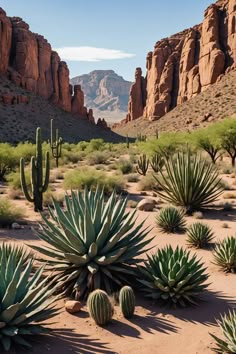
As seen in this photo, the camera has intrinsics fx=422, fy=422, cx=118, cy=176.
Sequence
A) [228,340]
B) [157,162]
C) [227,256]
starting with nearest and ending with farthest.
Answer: [228,340], [227,256], [157,162]

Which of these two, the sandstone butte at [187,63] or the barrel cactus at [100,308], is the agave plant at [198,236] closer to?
the barrel cactus at [100,308]

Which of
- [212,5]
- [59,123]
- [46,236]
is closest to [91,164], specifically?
[46,236]

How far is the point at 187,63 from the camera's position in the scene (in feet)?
308

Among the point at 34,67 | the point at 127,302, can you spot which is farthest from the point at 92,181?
the point at 34,67

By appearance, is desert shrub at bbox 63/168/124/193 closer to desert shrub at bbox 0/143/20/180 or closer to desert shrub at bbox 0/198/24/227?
desert shrub at bbox 0/198/24/227

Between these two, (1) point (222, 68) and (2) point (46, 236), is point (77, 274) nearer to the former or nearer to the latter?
(2) point (46, 236)

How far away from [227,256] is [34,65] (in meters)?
79.1

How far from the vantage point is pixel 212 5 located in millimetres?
87375

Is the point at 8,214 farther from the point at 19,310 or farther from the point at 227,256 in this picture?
the point at 19,310

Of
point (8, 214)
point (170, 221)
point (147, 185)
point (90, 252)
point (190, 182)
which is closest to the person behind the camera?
point (90, 252)

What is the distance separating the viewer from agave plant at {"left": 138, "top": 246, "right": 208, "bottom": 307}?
21.1 feet

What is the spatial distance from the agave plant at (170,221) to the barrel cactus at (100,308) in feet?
19.7

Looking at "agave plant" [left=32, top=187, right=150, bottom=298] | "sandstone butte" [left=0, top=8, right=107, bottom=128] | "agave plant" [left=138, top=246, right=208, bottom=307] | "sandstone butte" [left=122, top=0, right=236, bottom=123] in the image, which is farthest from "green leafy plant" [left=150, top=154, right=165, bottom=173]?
"sandstone butte" [left=122, top=0, right=236, bottom=123]

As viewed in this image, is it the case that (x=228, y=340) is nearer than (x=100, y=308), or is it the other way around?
(x=228, y=340)
